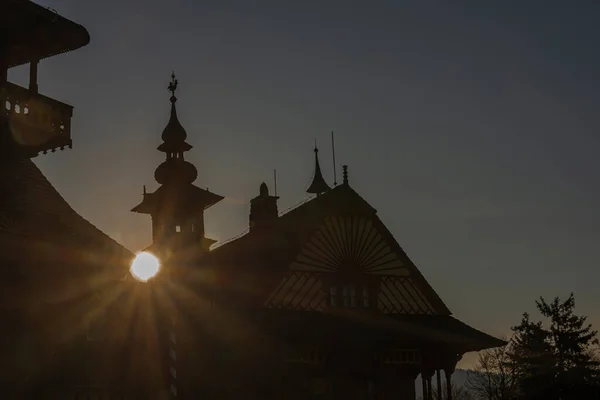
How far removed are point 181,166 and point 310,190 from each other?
11.0 meters

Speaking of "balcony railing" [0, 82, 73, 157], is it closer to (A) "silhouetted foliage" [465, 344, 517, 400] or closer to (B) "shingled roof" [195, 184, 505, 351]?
(B) "shingled roof" [195, 184, 505, 351]

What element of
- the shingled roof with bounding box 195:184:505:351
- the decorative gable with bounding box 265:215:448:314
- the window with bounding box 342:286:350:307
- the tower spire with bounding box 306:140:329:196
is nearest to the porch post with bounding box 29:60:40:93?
the shingled roof with bounding box 195:184:505:351

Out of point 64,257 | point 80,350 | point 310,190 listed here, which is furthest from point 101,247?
point 310,190

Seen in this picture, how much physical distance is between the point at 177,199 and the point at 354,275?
10.6 m

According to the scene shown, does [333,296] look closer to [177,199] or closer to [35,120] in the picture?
[177,199]

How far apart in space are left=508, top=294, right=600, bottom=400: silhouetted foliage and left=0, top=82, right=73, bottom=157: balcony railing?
3000 centimetres

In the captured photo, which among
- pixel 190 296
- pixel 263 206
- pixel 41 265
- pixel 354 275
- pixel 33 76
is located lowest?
pixel 41 265

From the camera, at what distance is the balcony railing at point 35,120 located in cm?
2073

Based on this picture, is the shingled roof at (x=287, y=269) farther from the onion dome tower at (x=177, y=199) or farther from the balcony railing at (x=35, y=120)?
the balcony railing at (x=35, y=120)

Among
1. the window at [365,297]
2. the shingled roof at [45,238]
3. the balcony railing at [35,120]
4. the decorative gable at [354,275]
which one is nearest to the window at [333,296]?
the decorative gable at [354,275]

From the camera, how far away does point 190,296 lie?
32781mm

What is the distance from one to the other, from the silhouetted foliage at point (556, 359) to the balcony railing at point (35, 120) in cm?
3000

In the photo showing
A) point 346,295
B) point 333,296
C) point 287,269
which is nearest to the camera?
point 287,269

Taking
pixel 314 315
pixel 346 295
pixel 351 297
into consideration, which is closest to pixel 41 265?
pixel 314 315
